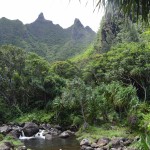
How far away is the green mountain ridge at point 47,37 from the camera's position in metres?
138

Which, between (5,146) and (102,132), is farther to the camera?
(102,132)

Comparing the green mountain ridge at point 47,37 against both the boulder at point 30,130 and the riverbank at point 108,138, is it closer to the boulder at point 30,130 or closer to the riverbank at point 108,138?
the boulder at point 30,130

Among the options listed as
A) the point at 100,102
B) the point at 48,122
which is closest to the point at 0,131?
the point at 48,122

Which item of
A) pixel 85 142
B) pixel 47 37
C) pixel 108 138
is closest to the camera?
pixel 85 142

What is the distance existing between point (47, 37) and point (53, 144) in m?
143

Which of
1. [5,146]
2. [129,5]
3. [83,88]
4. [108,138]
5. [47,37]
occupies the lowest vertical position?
[108,138]

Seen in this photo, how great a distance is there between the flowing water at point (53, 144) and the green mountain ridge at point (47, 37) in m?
86.7

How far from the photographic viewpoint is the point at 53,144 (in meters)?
32.1

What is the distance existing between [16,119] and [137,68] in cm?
2022

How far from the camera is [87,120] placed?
39.4 metres

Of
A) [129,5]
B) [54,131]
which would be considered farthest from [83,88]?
[129,5]

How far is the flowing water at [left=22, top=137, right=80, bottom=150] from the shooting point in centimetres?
3033

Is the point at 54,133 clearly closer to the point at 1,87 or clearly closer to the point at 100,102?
the point at 100,102

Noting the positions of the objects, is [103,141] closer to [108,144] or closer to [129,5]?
[108,144]
